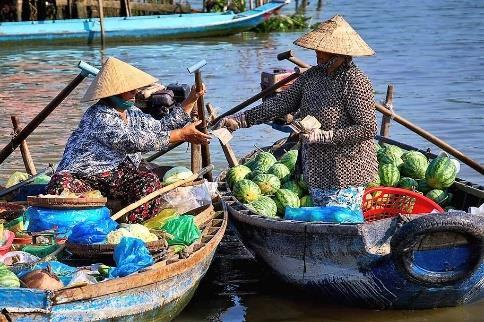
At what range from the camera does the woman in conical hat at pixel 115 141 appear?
584cm

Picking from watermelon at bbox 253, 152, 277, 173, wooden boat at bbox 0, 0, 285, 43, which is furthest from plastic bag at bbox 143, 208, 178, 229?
wooden boat at bbox 0, 0, 285, 43

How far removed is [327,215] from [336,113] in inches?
25.3

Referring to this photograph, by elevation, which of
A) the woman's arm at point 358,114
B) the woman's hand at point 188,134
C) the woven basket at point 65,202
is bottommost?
the woven basket at point 65,202

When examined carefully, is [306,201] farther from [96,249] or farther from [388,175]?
[96,249]

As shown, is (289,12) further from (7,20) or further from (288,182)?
(288,182)

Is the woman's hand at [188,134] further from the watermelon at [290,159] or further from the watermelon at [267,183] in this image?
the watermelon at [290,159]

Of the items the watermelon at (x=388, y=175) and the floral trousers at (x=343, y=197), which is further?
the watermelon at (x=388, y=175)

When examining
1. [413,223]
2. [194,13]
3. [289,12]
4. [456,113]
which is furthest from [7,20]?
[413,223]

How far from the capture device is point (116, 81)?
583 cm

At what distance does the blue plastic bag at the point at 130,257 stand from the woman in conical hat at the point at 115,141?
837 millimetres

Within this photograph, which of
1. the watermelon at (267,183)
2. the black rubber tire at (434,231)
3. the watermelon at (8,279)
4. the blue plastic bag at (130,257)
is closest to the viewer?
the watermelon at (8,279)

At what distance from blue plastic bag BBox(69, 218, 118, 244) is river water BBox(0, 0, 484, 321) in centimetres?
97

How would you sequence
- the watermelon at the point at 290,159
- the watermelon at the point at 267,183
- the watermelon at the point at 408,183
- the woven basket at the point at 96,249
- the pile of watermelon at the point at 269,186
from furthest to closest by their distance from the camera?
the watermelon at the point at 290,159 → the watermelon at the point at 408,183 → the watermelon at the point at 267,183 → the pile of watermelon at the point at 269,186 → the woven basket at the point at 96,249

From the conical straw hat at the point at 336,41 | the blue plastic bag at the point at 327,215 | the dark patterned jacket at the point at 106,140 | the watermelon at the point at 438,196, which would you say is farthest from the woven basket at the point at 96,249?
the watermelon at the point at 438,196
